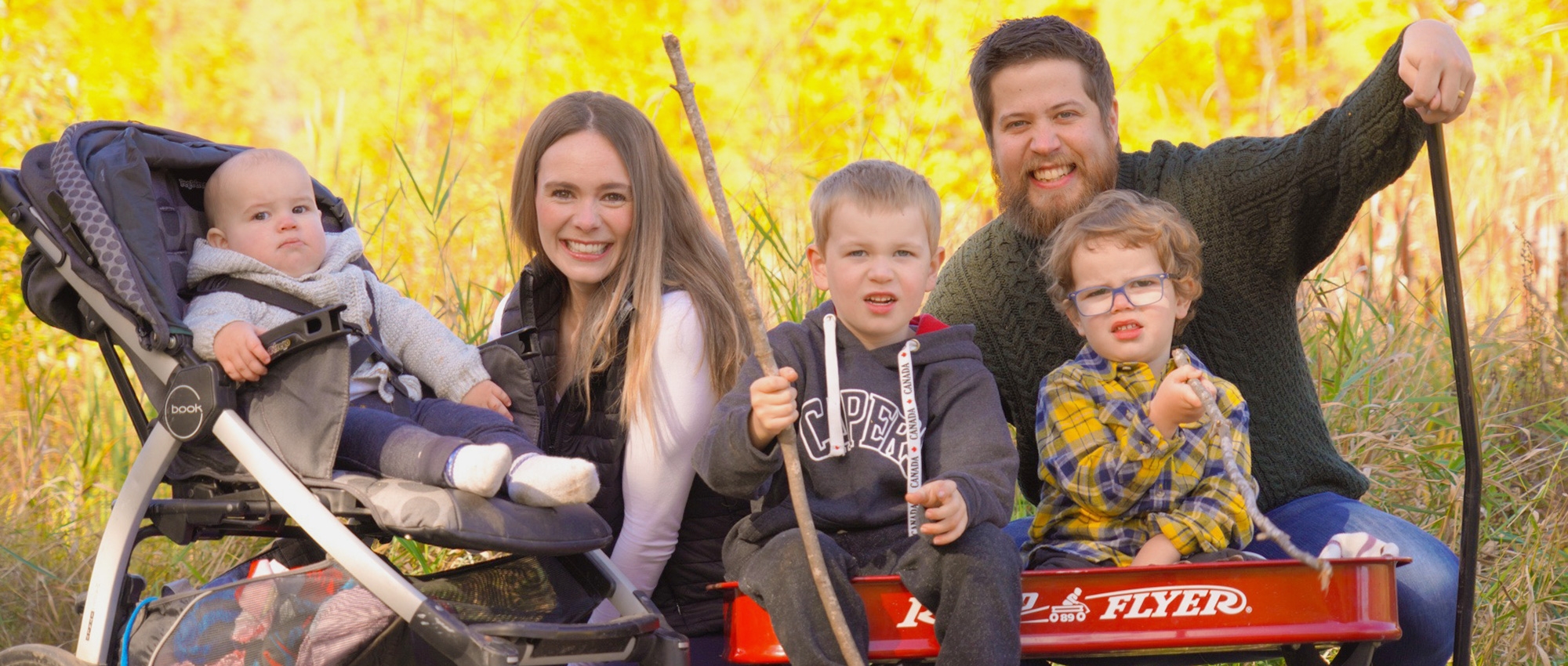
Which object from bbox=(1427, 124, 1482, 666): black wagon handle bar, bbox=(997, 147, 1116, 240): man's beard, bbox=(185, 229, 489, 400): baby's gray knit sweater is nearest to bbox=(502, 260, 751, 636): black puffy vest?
bbox=(185, 229, 489, 400): baby's gray knit sweater

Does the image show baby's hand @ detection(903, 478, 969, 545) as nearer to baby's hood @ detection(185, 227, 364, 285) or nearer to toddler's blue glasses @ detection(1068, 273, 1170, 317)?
toddler's blue glasses @ detection(1068, 273, 1170, 317)

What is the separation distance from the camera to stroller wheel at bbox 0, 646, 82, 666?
2.83 meters

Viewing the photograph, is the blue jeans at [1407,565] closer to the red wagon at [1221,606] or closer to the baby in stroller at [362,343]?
the red wagon at [1221,606]

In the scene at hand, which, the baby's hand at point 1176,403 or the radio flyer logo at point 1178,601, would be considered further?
the baby's hand at point 1176,403

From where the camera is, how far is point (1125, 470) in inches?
103

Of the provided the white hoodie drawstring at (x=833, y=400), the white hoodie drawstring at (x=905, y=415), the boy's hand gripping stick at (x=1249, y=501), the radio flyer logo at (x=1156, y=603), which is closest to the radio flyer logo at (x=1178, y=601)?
the radio flyer logo at (x=1156, y=603)

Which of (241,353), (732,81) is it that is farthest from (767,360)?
(732,81)

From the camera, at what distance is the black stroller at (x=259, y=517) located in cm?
256

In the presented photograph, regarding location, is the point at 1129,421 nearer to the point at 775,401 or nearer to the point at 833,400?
the point at 833,400

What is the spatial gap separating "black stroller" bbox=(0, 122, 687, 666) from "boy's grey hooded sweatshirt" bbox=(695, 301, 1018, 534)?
0.38m

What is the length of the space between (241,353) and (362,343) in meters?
0.40

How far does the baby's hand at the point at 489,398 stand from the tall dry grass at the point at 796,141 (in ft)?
2.91

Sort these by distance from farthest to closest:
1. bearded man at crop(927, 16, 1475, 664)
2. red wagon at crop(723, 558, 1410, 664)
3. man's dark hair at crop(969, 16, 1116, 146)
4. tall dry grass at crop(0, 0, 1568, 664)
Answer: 1. tall dry grass at crop(0, 0, 1568, 664)
2. man's dark hair at crop(969, 16, 1116, 146)
3. bearded man at crop(927, 16, 1475, 664)
4. red wagon at crop(723, 558, 1410, 664)

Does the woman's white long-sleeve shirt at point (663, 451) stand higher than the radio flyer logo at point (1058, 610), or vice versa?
the woman's white long-sleeve shirt at point (663, 451)
